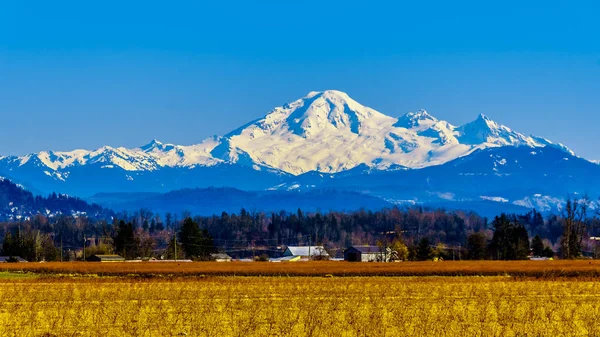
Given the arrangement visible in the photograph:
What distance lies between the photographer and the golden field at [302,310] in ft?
116

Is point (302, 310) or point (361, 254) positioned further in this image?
point (361, 254)

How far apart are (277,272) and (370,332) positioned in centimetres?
4986

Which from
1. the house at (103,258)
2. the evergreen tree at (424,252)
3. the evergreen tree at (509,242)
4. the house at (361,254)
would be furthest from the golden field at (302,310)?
the house at (361,254)

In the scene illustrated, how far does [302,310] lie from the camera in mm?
41875

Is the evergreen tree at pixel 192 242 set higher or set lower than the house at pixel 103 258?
higher

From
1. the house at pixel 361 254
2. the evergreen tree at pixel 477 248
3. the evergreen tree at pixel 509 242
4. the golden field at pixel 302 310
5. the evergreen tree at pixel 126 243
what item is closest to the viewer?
the golden field at pixel 302 310

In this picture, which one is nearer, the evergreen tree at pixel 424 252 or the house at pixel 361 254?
the evergreen tree at pixel 424 252

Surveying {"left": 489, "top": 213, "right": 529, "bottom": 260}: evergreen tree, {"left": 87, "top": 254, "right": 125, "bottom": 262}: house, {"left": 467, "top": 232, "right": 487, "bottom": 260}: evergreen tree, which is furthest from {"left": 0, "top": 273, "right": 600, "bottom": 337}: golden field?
{"left": 467, "top": 232, "right": 487, "bottom": 260}: evergreen tree

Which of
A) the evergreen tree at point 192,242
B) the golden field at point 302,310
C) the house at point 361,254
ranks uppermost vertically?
the evergreen tree at point 192,242

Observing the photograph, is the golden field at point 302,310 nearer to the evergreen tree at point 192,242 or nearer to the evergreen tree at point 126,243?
the evergreen tree at point 192,242

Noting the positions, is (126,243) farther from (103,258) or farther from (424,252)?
(424,252)

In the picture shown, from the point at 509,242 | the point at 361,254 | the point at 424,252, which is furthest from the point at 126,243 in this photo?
the point at 509,242

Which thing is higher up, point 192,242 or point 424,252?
point 192,242

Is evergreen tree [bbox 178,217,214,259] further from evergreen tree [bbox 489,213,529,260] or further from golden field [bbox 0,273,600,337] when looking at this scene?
golden field [bbox 0,273,600,337]
